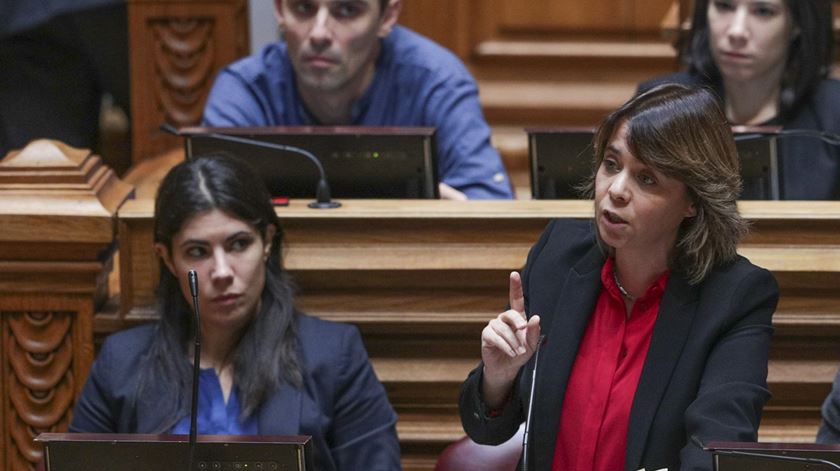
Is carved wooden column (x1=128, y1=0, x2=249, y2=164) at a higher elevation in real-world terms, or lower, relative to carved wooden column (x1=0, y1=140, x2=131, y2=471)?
higher

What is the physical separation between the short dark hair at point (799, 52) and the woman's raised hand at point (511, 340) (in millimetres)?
918

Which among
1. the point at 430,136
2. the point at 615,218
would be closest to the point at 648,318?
the point at 615,218

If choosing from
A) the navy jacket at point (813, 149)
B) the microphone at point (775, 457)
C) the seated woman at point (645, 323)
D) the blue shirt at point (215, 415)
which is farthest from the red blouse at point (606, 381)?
the navy jacket at point (813, 149)

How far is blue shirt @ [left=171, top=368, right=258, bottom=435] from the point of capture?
1368 millimetres

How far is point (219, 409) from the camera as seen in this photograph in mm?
1388

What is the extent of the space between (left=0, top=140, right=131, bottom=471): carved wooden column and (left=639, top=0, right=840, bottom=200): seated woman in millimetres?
798

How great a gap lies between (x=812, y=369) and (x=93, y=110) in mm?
1558

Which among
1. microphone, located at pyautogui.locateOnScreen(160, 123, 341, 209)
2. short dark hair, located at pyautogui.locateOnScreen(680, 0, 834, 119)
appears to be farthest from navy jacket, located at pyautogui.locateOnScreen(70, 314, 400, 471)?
short dark hair, located at pyautogui.locateOnScreen(680, 0, 834, 119)

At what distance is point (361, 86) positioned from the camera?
216 centimetres

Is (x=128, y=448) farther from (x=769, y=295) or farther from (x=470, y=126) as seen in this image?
(x=470, y=126)

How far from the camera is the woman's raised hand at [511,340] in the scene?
1.12 metres

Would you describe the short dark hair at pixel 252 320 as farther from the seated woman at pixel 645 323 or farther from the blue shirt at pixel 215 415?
the seated woman at pixel 645 323

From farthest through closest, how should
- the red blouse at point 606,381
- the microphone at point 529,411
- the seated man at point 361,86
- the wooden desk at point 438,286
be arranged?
the seated man at point 361,86 → the wooden desk at point 438,286 → the red blouse at point 606,381 → the microphone at point 529,411

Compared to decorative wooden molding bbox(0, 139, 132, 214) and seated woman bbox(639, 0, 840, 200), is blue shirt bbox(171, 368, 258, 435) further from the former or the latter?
seated woman bbox(639, 0, 840, 200)
